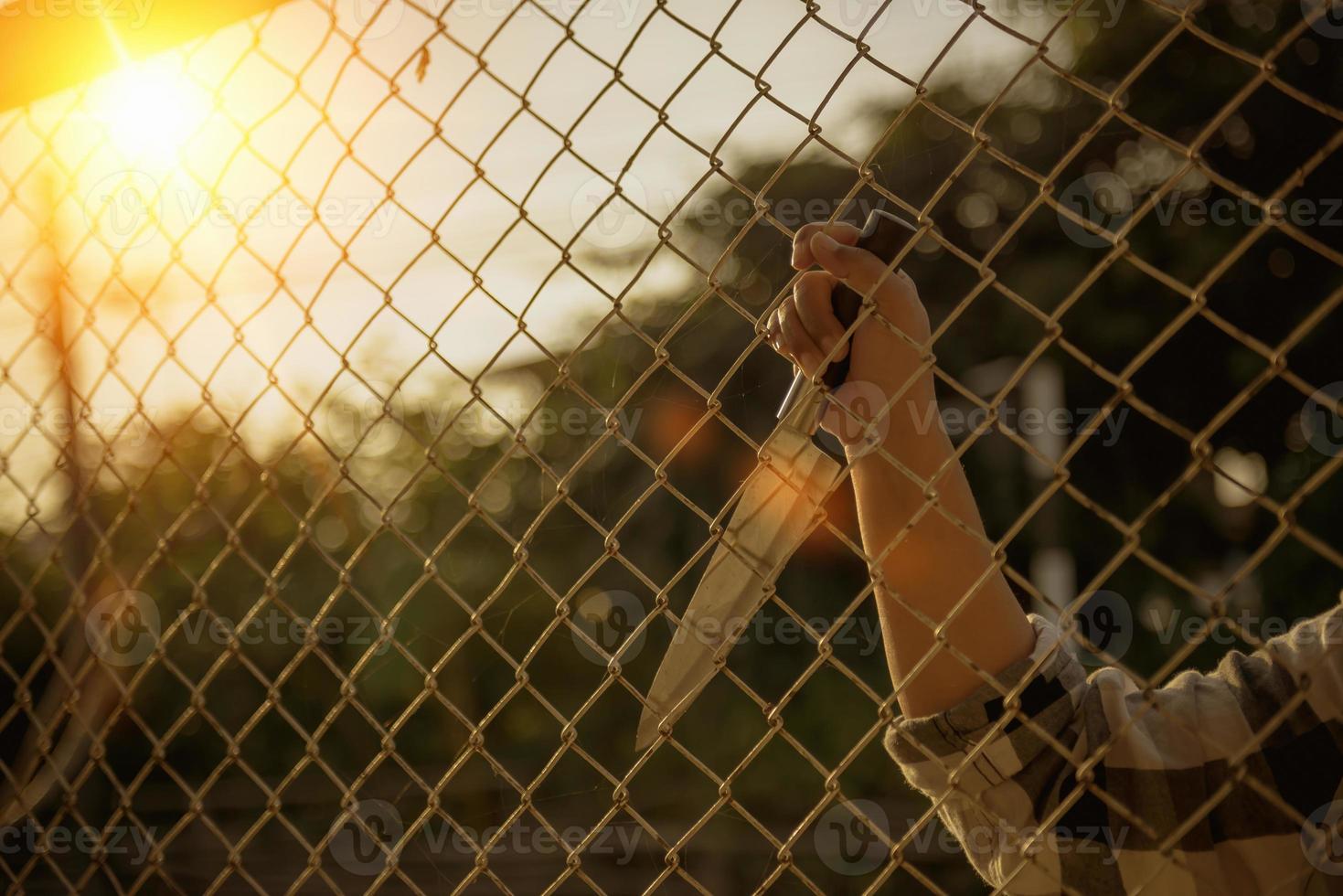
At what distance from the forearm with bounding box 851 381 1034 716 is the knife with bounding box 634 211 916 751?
7 cm

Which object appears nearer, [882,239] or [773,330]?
[882,239]

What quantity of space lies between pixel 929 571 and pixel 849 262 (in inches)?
16.1

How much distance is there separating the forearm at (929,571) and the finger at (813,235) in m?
0.21

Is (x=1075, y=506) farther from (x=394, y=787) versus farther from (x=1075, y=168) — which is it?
(x=394, y=787)

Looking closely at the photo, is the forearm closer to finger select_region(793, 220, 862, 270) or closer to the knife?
the knife

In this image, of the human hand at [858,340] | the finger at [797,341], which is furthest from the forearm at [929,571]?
the finger at [797,341]

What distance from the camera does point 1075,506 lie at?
5.04m

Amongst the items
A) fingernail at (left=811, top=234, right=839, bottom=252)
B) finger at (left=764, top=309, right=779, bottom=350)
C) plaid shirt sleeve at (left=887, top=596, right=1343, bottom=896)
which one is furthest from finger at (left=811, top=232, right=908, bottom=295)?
plaid shirt sleeve at (left=887, top=596, right=1343, bottom=896)

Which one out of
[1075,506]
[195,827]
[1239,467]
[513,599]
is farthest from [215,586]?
[1239,467]

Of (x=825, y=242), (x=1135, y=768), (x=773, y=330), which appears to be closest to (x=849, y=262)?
(x=825, y=242)

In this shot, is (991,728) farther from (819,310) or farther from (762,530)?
(819,310)

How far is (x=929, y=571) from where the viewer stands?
1.28 meters

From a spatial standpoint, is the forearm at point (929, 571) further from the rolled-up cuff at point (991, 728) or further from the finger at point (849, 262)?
the finger at point (849, 262)

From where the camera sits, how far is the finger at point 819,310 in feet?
4.09
